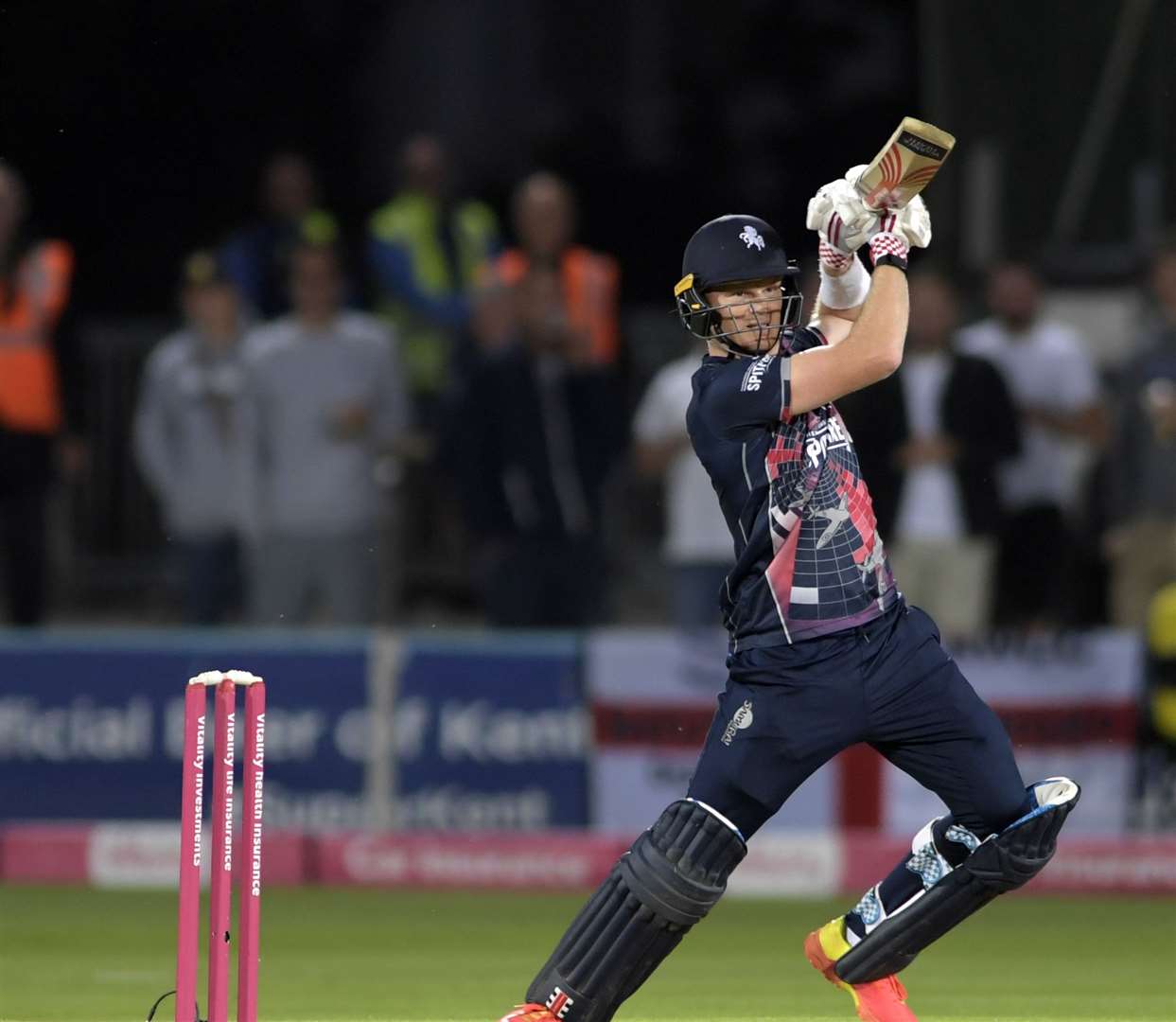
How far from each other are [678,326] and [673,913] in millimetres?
7060

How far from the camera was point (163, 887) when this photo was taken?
34.3 feet

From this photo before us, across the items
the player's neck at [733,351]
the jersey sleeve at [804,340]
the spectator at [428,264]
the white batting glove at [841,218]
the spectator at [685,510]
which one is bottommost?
the player's neck at [733,351]

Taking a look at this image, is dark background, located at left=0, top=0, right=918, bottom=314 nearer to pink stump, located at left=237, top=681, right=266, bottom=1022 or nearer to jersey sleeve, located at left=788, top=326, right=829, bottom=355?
jersey sleeve, located at left=788, top=326, right=829, bottom=355

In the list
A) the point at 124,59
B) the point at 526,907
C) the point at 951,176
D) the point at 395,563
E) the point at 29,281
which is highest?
the point at 124,59

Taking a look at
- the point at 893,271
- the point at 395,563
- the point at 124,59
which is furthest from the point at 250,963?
the point at 124,59

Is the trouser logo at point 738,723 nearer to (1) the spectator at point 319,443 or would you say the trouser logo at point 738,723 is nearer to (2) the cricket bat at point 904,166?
(2) the cricket bat at point 904,166

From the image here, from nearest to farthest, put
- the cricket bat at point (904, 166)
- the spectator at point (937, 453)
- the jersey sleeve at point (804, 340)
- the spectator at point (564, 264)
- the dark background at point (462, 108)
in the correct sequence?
1. the cricket bat at point (904, 166)
2. the jersey sleeve at point (804, 340)
3. the spectator at point (937, 453)
4. the spectator at point (564, 264)
5. the dark background at point (462, 108)

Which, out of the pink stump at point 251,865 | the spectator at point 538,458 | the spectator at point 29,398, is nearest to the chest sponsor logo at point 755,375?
the pink stump at point 251,865

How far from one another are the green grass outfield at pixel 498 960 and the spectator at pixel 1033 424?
1.72m

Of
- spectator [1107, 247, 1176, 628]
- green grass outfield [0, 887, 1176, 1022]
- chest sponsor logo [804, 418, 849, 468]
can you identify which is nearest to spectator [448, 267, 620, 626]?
green grass outfield [0, 887, 1176, 1022]

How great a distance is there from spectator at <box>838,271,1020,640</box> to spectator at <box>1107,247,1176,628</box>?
0.48 metres

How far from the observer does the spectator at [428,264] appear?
40.5 feet

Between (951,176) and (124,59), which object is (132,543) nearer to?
(124,59)

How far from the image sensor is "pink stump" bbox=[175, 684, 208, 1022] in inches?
221
